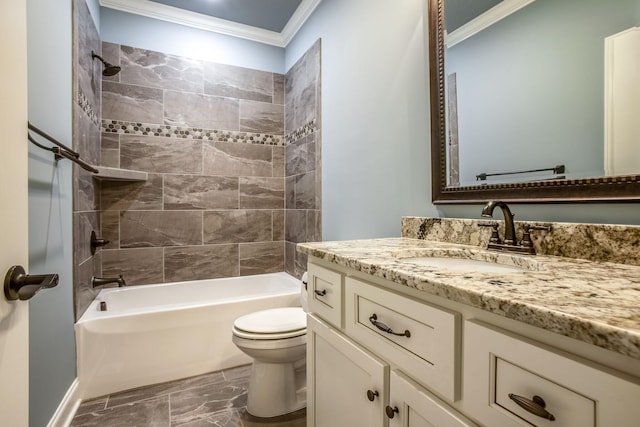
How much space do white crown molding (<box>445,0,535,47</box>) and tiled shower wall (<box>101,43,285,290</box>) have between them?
202 cm

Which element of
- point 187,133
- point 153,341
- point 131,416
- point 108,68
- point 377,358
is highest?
point 108,68

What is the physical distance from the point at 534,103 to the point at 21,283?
4.75ft

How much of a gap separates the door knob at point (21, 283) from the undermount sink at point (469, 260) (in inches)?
33.1

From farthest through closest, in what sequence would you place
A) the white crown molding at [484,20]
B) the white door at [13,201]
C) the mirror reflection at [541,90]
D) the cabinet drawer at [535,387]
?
the white crown molding at [484,20] → the mirror reflection at [541,90] → the white door at [13,201] → the cabinet drawer at [535,387]

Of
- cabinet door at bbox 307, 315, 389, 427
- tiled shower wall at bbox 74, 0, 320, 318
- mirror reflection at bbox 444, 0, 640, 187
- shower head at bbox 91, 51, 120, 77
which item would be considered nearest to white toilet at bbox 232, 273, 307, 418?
cabinet door at bbox 307, 315, 389, 427

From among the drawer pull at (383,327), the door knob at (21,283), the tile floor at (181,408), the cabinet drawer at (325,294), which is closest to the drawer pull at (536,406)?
the drawer pull at (383,327)

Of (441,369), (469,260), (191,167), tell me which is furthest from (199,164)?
(441,369)

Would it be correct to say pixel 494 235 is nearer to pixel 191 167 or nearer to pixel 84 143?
pixel 84 143

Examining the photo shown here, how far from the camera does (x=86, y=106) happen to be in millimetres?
2090

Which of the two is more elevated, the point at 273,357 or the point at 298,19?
the point at 298,19

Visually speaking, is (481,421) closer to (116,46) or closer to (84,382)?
(84,382)

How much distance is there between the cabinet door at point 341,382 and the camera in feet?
2.82

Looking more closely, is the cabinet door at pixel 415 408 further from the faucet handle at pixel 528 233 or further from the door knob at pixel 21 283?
the door knob at pixel 21 283

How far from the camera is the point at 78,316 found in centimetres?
188
